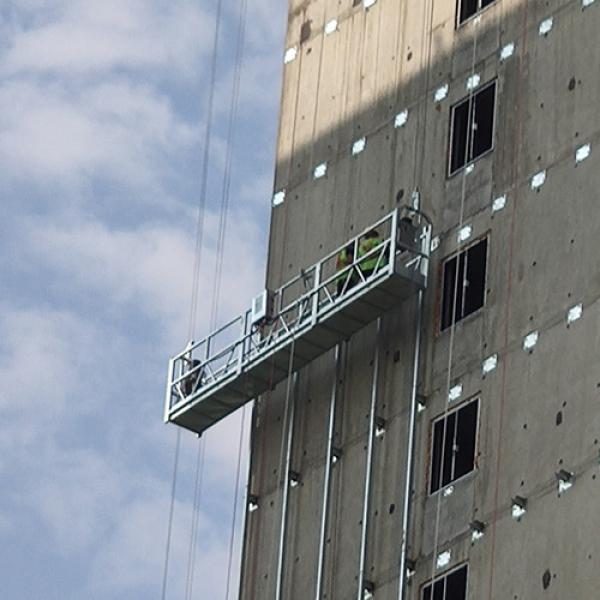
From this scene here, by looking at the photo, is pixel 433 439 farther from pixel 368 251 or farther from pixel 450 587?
pixel 368 251

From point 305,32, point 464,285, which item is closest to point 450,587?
point 464,285

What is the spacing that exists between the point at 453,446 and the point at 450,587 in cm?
269

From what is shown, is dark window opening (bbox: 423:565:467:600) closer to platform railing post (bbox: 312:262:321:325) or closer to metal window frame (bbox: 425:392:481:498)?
metal window frame (bbox: 425:392:481:498)

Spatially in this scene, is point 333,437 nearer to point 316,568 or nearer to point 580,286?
point 316,568

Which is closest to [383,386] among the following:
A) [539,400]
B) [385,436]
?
[385,436]

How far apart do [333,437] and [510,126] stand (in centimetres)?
654

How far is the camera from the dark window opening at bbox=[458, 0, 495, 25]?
60.5 meters

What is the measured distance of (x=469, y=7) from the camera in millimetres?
60906

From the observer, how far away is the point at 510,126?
58.4m

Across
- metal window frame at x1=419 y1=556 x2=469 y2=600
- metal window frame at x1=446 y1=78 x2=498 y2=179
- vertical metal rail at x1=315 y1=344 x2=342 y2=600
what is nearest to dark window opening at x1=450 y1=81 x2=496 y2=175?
metal window frame at x1=446 y1=78 x2=498 y2=179

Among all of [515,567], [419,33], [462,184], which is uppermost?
[419,33]

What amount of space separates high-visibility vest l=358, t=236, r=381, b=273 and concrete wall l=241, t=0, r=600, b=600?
1084 millimetres

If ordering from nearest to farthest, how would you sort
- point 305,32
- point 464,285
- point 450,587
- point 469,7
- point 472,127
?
1. point 450,587
2. point 464,285
3. point 472,127
4. point 469,7
5. point 305,32

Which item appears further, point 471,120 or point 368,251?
point 471,120
